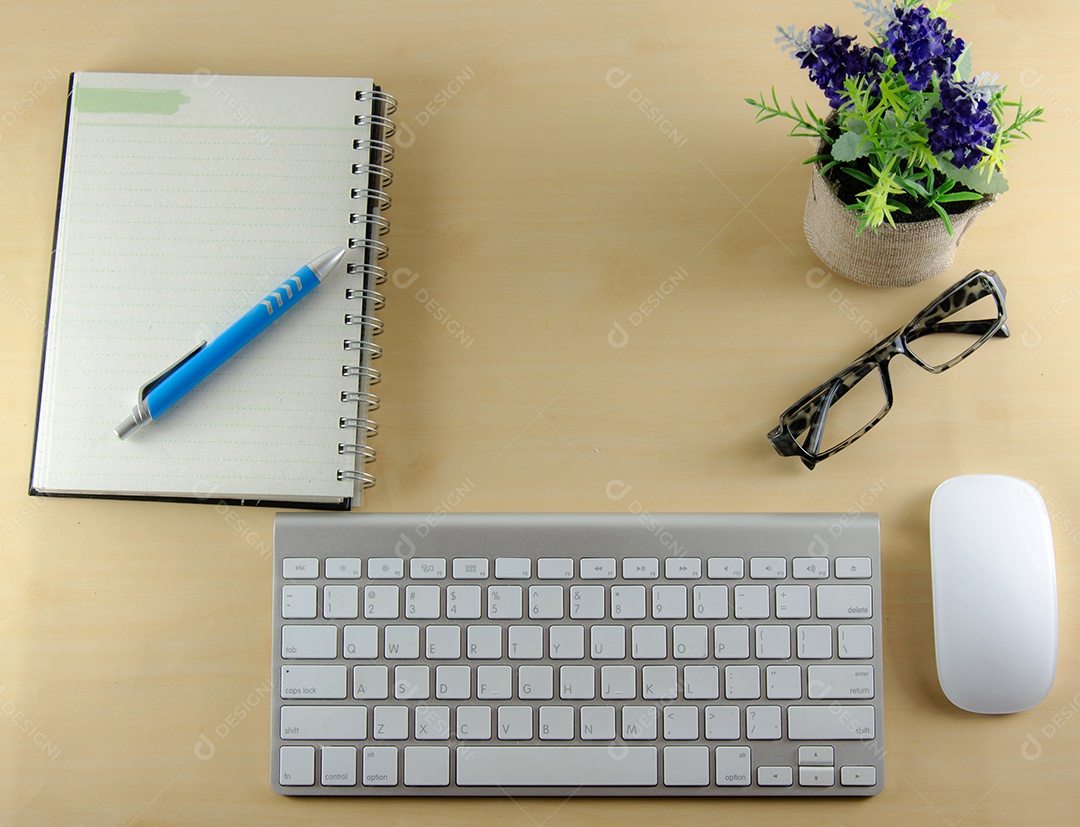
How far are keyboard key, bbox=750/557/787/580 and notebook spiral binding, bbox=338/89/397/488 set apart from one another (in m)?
0.35

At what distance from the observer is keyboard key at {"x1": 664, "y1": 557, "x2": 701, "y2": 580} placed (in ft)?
2.25

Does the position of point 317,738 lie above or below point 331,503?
below

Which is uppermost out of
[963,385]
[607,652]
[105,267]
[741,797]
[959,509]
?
[105,267]

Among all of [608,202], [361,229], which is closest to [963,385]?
[608,202]

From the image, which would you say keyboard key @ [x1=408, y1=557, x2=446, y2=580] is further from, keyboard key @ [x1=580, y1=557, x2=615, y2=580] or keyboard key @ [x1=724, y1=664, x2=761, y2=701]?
keyboard key @ [x1=724, y1=664, x2=761, y2=701]

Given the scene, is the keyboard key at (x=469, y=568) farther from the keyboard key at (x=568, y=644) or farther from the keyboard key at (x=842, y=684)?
the keyboard key at (x=842, y=684)

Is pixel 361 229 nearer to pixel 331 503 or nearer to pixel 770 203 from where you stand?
pixel 331 503

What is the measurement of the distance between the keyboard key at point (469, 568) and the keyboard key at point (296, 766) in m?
0.19

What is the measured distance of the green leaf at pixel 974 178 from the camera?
1.91 ft

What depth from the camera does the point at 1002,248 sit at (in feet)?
2.42

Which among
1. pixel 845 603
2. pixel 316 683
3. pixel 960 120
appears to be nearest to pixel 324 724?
pixel 316 683

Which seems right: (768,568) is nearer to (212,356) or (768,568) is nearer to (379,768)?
(379,768)

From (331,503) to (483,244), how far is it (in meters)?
0.27

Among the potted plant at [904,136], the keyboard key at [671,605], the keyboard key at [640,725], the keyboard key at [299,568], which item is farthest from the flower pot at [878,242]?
the keyboard key at [299,568]
